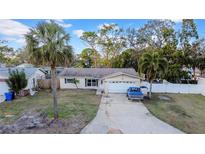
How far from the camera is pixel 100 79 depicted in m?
19.1

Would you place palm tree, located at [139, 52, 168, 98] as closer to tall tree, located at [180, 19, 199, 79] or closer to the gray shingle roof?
the gray shingle roof

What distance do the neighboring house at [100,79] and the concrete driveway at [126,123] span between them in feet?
20.1

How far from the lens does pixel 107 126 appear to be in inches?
320

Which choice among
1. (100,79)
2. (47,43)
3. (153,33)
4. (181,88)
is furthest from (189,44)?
(47,43)

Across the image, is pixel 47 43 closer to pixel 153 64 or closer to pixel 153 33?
pixel 153 64

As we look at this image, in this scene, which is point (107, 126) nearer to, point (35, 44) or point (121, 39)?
point (35, 44)

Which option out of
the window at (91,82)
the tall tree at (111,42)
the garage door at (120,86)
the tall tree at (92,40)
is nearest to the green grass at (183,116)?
the garage door at (120,86)

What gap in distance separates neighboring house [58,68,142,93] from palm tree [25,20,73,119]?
1009 cm

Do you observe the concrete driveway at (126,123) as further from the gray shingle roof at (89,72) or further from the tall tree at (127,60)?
the tall tree at (127,60)

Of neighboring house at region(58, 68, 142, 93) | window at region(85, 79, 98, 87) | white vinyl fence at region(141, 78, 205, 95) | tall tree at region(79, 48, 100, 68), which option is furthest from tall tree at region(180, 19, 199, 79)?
tall tree at region(79, 48, 100, 68)

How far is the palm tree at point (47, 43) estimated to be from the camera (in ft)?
25.0
